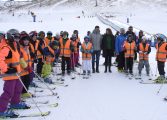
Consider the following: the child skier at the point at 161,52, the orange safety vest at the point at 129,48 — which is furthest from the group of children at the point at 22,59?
the child skier at the point at 161,52

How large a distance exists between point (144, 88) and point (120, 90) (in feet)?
2.70

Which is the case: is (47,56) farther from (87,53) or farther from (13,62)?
(13,62)

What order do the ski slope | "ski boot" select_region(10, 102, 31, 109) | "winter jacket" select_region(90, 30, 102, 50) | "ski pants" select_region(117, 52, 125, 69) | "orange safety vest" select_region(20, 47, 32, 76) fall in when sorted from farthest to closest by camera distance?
"ski pants" select_region(117, 52, 125, 69) < "winter jacket" select_region(90, 30, 102, 50) < "orange safety vest" select_region(20, 47, 32, 76) < "ski boot" select_region(10, 102, 31, 109) < the ski slope

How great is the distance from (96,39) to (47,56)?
7.79 ft

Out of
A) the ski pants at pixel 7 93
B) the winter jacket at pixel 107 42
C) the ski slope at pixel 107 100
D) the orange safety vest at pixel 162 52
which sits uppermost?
the winter jacket at pixel 107 42

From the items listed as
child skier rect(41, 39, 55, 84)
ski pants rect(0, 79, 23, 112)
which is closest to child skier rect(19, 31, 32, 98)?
ski pants rect(0, 79, 23, 112)

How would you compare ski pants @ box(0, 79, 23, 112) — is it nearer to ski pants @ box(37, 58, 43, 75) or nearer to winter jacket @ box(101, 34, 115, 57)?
ski pants @ box(37, 58, 43, 75)

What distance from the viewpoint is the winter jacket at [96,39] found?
13562mm

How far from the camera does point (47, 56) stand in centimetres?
1205

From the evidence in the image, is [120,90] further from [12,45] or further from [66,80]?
[12,45]

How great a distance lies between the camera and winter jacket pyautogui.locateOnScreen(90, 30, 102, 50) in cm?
1356

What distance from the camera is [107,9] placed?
105m

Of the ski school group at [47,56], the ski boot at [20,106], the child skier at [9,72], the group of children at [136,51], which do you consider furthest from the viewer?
the group of children at [136,51]

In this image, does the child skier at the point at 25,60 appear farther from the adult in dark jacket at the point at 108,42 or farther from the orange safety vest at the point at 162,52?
the adult in dark jacket at the point at 108,42
